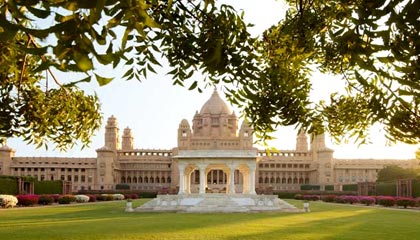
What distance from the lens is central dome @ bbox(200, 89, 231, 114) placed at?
354 ft

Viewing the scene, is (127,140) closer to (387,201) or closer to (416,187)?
(416,187)

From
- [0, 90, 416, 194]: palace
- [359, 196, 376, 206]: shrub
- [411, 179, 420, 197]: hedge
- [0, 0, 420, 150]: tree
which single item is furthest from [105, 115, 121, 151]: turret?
[0, 0, 420, 150]: tree

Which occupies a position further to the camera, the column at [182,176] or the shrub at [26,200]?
the column at [182,176]

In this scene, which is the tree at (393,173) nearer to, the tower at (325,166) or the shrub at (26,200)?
the tower at (325,166)

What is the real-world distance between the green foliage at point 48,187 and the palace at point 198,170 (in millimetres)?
39183

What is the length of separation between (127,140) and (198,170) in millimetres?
21710

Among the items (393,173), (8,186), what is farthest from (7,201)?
(393,173)

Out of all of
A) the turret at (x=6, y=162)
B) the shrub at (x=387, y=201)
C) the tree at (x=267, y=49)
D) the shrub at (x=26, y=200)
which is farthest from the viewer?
the turret at (x=6, y=162)

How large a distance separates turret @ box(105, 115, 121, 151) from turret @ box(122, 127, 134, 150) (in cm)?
→ 336

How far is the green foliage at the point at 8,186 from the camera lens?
4650 cm

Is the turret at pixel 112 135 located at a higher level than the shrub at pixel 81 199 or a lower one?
higher

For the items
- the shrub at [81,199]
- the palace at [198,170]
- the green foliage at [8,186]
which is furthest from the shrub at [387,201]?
the palace at [198,170]

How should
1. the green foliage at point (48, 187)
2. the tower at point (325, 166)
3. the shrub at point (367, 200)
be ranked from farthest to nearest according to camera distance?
the tower at point (325, 166) → the green foliage at point (48, 187) → the shrub at point (367, 200)

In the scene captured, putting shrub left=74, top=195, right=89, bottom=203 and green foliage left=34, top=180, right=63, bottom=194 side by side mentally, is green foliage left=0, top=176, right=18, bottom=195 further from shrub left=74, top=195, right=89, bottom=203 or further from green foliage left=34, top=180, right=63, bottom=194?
green foliage left=34, top=180, right=63, bottom=194
